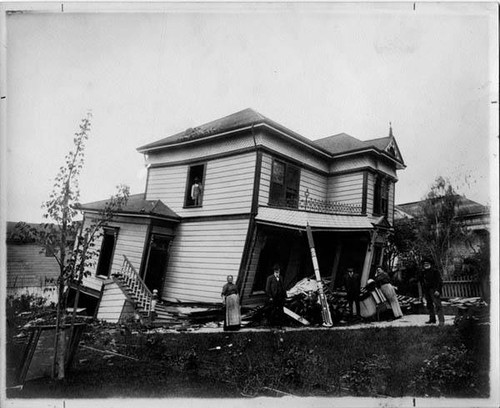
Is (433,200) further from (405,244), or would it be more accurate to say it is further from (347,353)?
(347,353)

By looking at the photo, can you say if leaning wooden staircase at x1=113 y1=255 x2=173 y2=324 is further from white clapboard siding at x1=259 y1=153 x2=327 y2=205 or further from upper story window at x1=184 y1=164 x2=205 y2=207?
white clapboard siding at x1=259 y1=153 x2=327 y2=205

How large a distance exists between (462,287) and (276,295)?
8.69ft

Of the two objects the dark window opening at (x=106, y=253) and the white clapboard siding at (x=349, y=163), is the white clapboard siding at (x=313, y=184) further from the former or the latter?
the dark window opening at (x=106, y=253)

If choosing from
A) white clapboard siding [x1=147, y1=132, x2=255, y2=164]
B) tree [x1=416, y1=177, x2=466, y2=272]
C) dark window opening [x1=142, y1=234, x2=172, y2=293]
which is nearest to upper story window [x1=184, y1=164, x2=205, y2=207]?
white clapboard siding [x1=147, y1=132, x2=255, y2=164]

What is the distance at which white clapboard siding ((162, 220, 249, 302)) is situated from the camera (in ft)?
17.1

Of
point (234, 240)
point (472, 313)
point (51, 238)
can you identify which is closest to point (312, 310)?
point (234, 240)

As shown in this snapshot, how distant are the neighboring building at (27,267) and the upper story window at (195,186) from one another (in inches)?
92.6

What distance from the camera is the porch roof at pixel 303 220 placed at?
554 centimetres

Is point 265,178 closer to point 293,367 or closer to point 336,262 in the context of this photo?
point 336,262

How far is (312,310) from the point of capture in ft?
16.9

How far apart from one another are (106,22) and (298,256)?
4642mm

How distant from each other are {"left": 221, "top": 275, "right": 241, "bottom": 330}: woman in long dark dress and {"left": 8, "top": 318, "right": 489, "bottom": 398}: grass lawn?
0.88 feet


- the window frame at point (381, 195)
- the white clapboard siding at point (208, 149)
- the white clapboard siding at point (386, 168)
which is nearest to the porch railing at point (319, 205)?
the window frame at point (381, 195)

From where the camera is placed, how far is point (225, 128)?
564 cm
